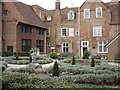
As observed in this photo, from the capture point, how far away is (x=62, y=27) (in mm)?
35000

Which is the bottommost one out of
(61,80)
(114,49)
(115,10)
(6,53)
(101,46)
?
(61,80)

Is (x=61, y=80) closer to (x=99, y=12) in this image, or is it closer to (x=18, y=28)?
(x=18, y=28)

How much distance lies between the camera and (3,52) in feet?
87.0

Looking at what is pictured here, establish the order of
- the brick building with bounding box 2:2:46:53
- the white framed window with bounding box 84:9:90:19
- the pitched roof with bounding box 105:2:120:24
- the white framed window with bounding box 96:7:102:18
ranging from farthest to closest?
the white framed window with bounding box 84:9:90:19 → the white framed window with bounding box 96:7:102:18 → the pitched roof with bounding box 105:2:120:24 → the brick building with bounding box 2:2:46:53

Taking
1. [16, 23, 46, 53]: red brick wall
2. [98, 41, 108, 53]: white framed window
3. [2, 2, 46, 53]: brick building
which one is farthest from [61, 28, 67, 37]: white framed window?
[98, 41, 108, 53]: white framed window

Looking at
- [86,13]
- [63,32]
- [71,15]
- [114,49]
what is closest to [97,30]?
[86,13]

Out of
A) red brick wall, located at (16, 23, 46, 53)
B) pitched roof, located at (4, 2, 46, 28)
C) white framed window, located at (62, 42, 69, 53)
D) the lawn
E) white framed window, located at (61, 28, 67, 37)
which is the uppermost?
pitched roof, located at (4, 2, 46, 28)

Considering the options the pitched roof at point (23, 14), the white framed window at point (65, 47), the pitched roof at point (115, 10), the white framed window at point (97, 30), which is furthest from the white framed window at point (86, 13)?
the pitched roof at point (23, 14)

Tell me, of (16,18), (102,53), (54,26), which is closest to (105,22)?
(102,53)

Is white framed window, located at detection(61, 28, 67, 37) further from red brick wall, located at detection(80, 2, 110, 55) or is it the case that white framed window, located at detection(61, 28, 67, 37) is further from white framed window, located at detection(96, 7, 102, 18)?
white framed window, located at detection(96, 7, 102, 18)

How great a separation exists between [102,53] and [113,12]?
24.8ft

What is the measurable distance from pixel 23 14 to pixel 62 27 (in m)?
7.84

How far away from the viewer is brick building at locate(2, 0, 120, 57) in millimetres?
28656

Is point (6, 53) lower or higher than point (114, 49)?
lower
